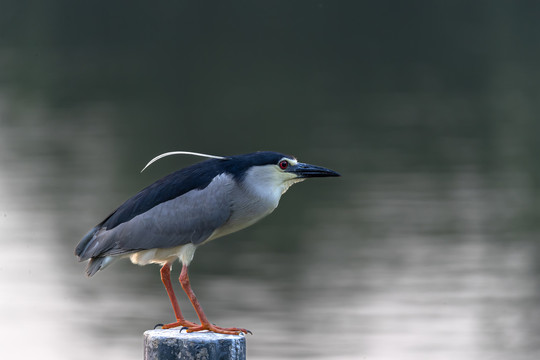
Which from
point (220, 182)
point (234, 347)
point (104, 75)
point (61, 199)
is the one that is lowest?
point (234, 347)

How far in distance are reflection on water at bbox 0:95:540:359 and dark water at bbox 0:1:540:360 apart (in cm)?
3

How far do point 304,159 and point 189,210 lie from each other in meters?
10.5

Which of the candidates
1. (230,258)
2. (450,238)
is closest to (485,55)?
(450,238)

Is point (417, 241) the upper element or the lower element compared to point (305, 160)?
lower

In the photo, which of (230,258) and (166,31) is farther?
(166,31)

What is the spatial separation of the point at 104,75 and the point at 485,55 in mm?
9144

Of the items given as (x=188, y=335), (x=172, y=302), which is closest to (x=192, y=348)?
(x=188, y=335)

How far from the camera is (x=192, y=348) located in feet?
14.8

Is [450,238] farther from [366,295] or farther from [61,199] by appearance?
[61,199]

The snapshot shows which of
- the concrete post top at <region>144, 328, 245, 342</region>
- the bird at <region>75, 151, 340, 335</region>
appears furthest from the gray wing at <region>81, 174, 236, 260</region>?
the concrete post top at <region>144, 328, 245, 342</region>

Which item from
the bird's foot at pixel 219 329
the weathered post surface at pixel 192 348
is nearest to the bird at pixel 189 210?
the bird's foot at pixel 219 329

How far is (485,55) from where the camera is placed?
1036 inches

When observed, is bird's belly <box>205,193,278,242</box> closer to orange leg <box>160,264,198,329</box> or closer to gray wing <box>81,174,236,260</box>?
gray wing <box>81,174,236,260</box>

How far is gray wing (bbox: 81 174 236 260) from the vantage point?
5.38 meters
